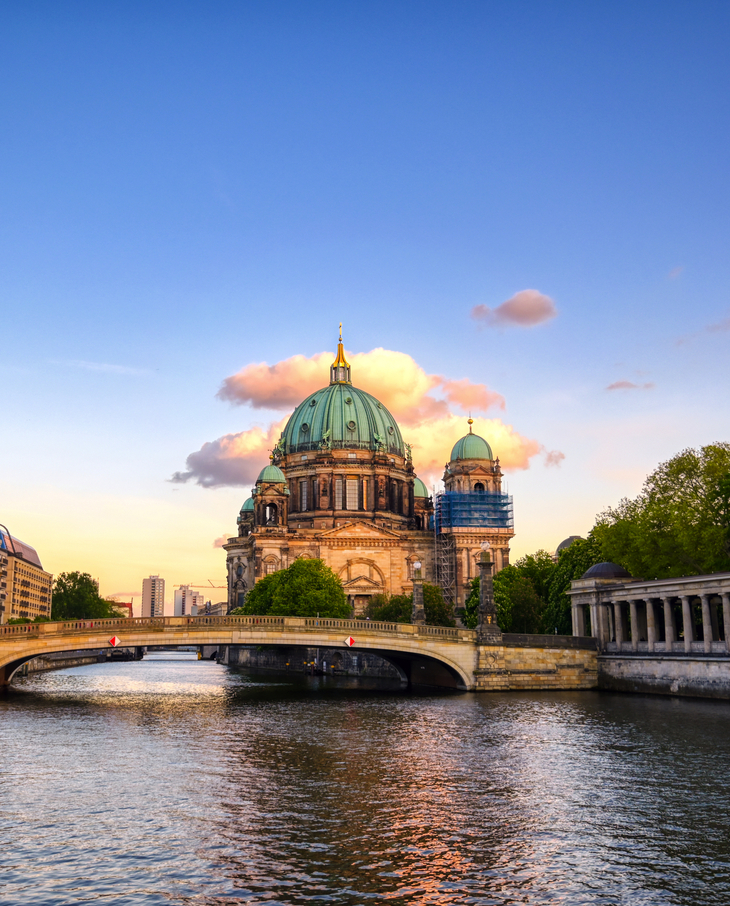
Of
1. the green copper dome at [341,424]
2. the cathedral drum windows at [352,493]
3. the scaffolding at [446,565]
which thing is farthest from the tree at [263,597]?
the green copper dome at [341,424]

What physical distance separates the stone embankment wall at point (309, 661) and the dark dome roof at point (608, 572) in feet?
89.6

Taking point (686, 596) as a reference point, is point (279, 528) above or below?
above

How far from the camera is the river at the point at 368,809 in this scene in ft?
59.8

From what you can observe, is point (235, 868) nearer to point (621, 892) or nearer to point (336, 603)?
point (621, 892)

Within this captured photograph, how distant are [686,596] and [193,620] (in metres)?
33.2

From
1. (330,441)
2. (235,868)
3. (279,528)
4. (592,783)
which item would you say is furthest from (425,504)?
(235,868)

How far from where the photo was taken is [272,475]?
142m

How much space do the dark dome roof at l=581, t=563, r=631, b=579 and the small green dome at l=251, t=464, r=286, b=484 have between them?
7742cm

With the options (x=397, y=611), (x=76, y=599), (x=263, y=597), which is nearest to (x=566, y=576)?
(x=397, y=611)

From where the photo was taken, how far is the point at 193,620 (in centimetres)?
6297

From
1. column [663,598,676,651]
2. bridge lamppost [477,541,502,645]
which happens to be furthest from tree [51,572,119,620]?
column [663,598,676,651]

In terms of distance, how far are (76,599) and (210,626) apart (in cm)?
13939

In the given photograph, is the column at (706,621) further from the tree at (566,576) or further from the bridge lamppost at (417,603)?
the bridge lamppost at (417,603)

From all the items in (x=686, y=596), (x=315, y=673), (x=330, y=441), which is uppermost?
(x=330, y=441)
